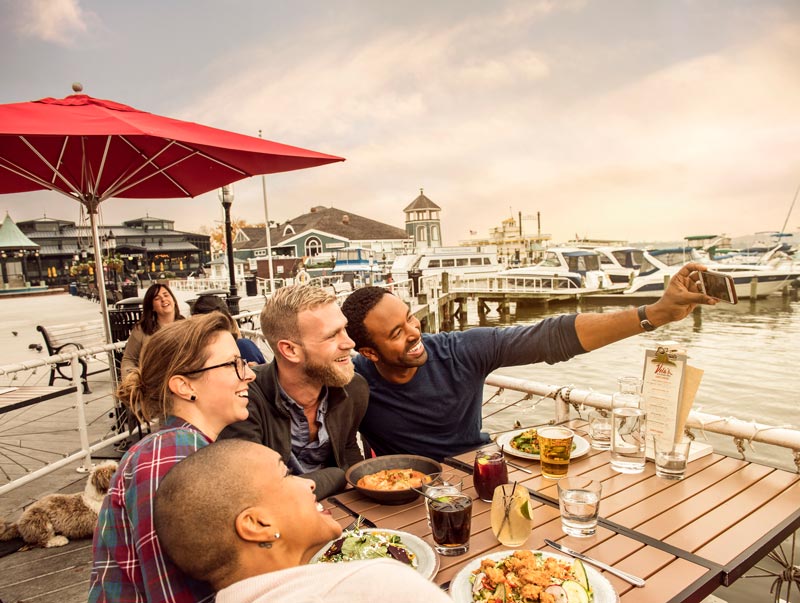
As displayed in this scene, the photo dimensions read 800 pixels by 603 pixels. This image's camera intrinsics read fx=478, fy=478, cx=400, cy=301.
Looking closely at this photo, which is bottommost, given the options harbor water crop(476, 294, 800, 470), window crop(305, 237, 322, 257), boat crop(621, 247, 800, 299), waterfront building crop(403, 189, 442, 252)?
harbor water crop(476, 294, 800, 470)

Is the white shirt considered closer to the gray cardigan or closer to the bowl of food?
the bowl of food

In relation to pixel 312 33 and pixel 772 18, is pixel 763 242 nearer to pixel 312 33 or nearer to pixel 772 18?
pixel 772 18

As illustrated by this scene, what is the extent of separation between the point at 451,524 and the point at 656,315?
1495mm

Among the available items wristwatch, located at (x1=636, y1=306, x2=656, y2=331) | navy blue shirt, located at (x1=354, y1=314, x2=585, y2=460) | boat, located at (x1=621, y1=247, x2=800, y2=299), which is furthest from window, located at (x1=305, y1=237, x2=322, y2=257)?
wristwatch, located at (x1=636, y1=306, x2=656, y2=331)

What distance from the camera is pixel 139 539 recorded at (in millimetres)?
1171

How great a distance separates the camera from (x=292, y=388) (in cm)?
242

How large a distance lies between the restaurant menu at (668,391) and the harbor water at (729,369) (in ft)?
9.95

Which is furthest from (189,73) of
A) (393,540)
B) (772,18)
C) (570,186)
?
(570,186)

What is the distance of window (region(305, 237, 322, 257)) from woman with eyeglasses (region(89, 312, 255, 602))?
152ft

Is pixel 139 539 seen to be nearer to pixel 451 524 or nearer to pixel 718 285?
pixel 451 524

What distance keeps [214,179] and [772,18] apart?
19.9 metres

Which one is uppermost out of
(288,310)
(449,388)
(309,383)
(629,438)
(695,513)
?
(288,310)

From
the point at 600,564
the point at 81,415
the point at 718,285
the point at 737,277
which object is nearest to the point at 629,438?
the point at 718,285

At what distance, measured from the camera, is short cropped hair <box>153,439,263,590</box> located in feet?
3.16
